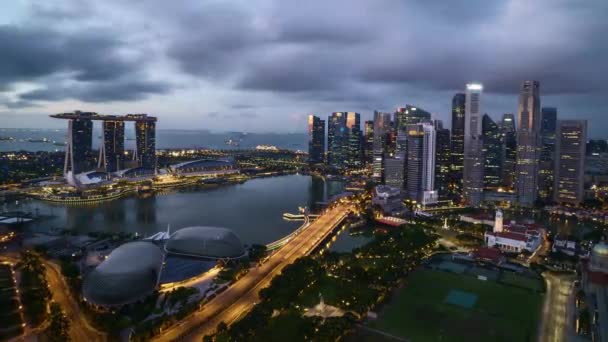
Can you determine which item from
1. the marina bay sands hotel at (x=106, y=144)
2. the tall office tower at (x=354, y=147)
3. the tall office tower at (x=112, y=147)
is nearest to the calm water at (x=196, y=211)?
the marina bay sands hotel at (x=106, y=144)

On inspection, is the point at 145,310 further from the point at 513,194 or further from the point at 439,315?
the point at 513,194

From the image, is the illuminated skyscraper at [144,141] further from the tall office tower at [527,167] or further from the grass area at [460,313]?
the grass area at [460,313]

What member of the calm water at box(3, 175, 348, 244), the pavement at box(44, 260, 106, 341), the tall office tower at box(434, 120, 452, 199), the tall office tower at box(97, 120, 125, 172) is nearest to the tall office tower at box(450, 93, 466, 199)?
the tall office tower at box(434, 120, 452, 199)

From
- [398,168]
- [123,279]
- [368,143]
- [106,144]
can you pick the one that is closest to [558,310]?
[123,279]

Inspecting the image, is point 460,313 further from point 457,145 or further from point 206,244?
point 457,145

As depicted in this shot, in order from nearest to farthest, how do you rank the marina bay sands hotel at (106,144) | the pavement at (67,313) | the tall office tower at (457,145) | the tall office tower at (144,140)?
1. the pavement at (67,313)
2. the tall office tower at (457,145)
3. the marina bay sands hotel at (106,144)
4. the tall office tower at (144,140)

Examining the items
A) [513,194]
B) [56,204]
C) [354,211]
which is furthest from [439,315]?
[56,204]

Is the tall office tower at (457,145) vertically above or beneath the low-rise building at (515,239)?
above
